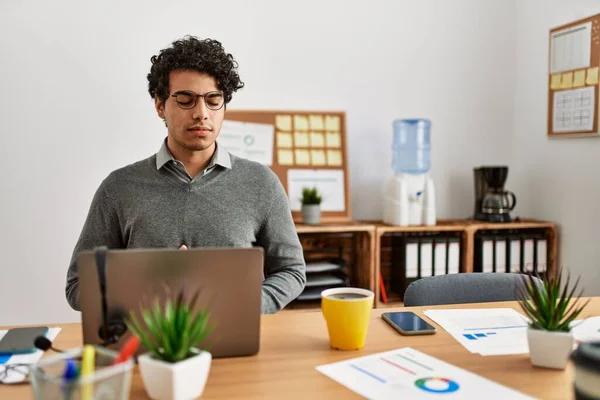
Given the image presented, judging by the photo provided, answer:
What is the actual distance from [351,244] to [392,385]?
7.38ft

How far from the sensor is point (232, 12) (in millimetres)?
3057

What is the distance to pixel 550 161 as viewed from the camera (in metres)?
3.13

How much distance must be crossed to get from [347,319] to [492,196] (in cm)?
220

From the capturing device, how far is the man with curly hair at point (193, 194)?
1726 mm

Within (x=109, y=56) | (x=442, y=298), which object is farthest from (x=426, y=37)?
(x=442, y=298)

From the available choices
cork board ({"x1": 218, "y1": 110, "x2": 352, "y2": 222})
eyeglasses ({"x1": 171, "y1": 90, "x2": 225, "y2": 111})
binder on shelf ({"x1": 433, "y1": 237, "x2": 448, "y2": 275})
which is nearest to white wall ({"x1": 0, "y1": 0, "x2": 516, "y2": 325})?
cork board ({"x1": 218, "y1": 110, "x2": 352, "y2": 222})

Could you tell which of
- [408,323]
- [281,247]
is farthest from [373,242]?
[408,323]

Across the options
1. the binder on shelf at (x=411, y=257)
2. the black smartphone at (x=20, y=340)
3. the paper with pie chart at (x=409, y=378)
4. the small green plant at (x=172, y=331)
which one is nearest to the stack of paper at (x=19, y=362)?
the black smartphone at (x=20, y=340)

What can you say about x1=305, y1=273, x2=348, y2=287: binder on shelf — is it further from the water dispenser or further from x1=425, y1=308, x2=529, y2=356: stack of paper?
x1=425, y1=308, x2=529, y2=356: stack of paper

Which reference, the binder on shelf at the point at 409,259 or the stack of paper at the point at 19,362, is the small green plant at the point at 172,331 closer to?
the stack of paper at the point at 19,362

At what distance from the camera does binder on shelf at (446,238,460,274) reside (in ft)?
9.80

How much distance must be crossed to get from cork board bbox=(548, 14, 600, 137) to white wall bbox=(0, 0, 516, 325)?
36 cm

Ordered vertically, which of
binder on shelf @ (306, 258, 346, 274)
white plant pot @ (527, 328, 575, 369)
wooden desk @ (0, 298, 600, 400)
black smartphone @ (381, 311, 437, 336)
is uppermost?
white plant pot @ (527, 328, 575, 369)

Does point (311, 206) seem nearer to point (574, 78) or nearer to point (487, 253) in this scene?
point (487, 253)
